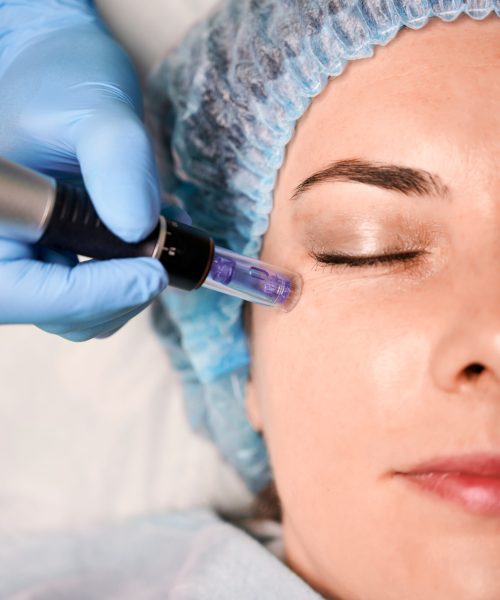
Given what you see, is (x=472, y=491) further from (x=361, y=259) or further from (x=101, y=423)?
(x=101, y=423)

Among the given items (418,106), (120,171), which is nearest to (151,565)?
(120,171)

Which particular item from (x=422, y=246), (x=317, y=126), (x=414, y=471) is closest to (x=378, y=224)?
(x=422, y=246)

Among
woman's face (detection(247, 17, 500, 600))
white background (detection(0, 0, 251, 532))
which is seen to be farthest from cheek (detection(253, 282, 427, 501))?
white background (detection(0, 0, 251, 532))

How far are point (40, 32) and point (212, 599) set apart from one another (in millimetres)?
1146

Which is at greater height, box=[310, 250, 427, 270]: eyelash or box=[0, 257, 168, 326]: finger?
box=[310, 250, 427, 270]: eyelash

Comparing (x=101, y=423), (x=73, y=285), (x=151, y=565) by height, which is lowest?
(x=151, y=565)

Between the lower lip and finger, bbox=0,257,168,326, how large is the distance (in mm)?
496

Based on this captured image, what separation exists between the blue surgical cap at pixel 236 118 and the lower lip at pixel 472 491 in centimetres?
57

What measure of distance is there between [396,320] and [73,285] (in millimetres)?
482

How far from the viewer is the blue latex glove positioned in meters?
1.06

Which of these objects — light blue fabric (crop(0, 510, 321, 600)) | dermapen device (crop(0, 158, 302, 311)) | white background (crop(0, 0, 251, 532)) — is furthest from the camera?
white background (crop(0, 0, 251, 532))

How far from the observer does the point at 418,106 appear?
1178mm

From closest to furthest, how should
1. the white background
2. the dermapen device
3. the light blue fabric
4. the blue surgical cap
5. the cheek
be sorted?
the dermapen device < the cheek < the blue surgical cap < the light blue fabric < the white background

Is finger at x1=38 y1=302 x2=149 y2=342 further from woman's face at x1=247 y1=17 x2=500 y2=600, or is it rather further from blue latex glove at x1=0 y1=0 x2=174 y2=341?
woman's face at x1=247 y1=17 x2=500 y2=600
